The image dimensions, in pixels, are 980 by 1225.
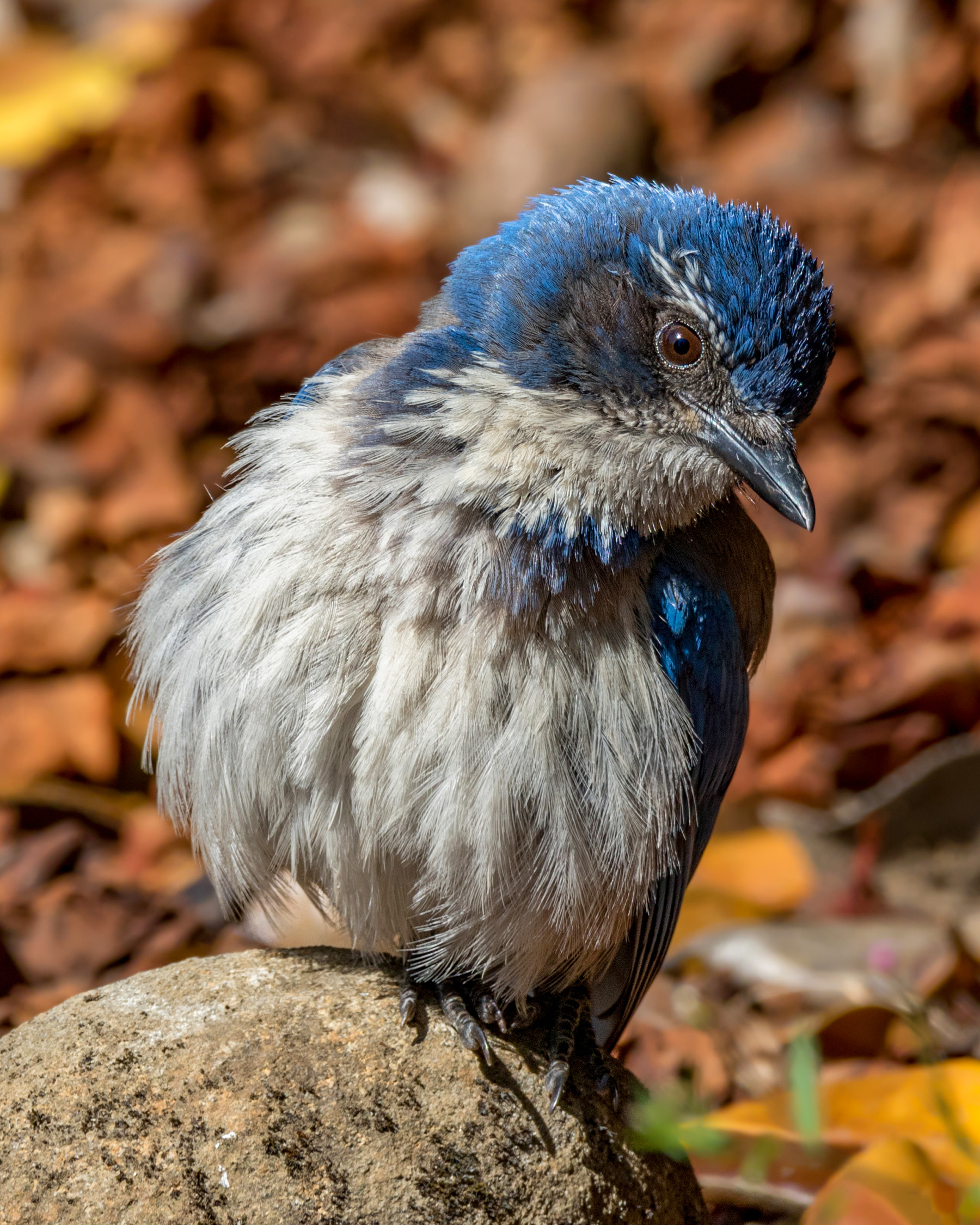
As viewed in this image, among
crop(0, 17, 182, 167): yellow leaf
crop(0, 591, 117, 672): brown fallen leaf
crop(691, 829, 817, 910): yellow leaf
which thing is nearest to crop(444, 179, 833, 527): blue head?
crop(691, 829, 817, 910): yellow leaf

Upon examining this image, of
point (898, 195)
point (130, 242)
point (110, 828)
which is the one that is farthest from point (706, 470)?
point (130, 242)

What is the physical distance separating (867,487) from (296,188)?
3590 mm

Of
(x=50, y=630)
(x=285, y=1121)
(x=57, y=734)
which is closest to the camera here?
(x=285, y=1121)

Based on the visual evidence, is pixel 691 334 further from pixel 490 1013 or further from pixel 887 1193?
pixel 887 1193

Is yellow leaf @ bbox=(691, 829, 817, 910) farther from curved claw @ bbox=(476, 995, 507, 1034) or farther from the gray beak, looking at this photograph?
the gray beak

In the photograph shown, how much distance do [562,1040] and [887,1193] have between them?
0.70m

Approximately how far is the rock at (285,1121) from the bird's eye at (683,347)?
1423mm

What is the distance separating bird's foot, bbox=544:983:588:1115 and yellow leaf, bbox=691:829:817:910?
1.45m

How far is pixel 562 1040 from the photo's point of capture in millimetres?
3074

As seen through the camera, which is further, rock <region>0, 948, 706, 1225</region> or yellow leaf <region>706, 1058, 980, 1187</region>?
yellow leaf <region>706, 1058, 980, 1187</region>

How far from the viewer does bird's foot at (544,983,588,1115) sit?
9.49 ft

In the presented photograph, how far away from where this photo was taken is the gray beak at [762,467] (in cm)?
299

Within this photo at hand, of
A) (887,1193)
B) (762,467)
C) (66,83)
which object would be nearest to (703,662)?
(762,467)

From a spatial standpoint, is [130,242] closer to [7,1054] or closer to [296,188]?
Result: [296,188]
